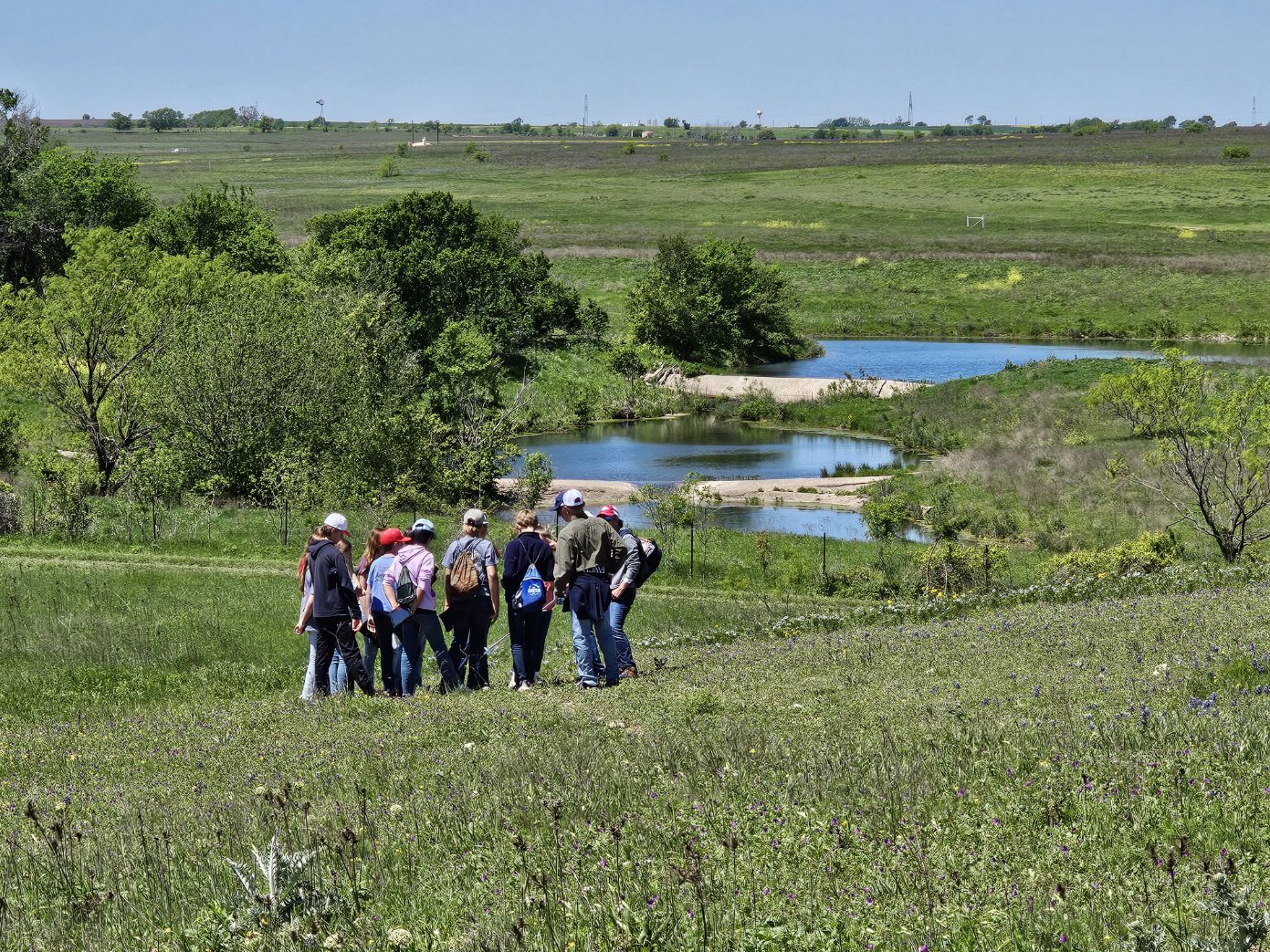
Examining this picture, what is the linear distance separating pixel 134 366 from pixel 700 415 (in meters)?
31.0

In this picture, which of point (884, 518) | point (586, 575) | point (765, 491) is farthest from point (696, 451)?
point (586, 575)

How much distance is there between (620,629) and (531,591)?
127cm

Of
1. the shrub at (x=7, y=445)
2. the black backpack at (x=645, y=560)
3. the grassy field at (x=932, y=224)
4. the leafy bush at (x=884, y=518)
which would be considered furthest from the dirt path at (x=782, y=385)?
→ the black backpack at (x=645, y=560)

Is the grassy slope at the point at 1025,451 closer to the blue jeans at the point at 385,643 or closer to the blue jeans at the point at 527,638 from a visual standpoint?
the blue jeans at the point at 527,638

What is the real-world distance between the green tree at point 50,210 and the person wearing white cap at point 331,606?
193 ft

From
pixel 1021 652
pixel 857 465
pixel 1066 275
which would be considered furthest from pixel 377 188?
pixel 1021 652

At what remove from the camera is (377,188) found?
159000 mm

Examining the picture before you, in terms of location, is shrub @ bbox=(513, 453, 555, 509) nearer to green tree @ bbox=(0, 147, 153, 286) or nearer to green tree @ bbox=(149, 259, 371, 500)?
green tree @ bbox=(149, 259, 371, 500)

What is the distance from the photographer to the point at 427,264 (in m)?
64.1

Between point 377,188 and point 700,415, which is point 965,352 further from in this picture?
point 377,188

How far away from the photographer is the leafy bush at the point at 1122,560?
27828 mm

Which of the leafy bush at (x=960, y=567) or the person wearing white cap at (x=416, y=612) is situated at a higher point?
the person wearing white cap at (x=416, y=612)

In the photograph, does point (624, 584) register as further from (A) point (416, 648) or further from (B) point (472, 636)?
(A) point (416, 648)

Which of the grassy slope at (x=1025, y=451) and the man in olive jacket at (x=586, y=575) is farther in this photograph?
the grassy slope at (x=1025, y=451)
